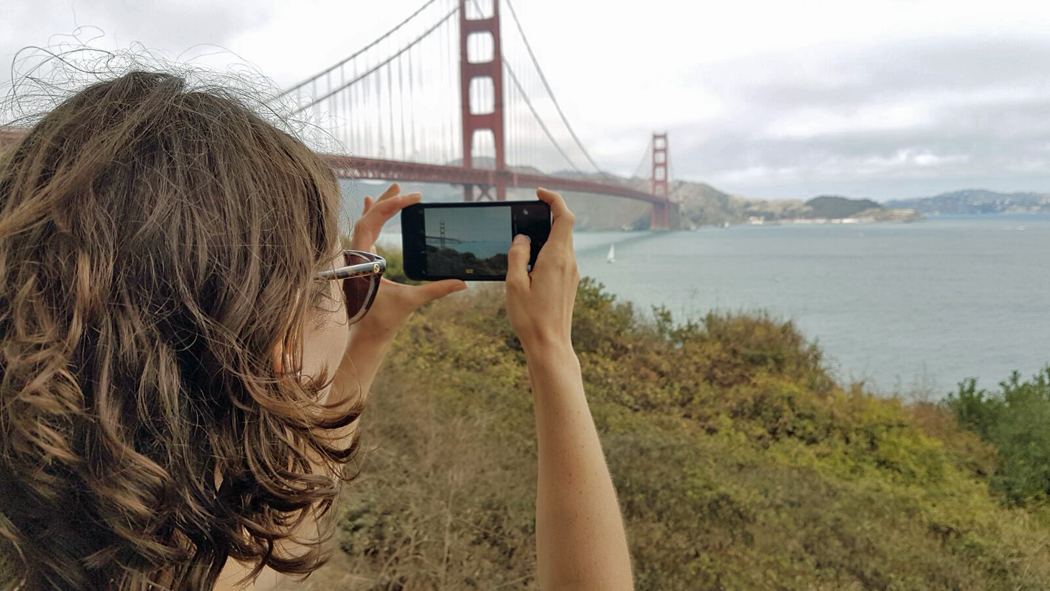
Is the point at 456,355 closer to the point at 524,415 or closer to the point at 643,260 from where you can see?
the point at 524,415

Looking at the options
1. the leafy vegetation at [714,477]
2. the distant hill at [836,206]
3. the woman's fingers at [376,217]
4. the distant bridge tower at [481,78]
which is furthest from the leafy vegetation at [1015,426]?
the distant bridge tower at [481,78]

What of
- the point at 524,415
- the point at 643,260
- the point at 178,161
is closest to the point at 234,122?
the point at 178,161

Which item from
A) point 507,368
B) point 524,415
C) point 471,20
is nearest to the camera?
point 524,415

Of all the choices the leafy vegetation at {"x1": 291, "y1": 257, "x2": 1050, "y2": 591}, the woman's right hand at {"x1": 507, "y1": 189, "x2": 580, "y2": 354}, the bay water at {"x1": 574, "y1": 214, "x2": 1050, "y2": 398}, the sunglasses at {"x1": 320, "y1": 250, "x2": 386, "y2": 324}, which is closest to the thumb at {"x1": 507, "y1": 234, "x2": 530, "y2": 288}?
the woman's right hand at {"x1": 507, "y1": 189, "x2": 580, "y2": 354}

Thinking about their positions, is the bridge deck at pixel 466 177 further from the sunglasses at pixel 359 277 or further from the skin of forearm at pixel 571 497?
the skin of forearm at pixel 571 497

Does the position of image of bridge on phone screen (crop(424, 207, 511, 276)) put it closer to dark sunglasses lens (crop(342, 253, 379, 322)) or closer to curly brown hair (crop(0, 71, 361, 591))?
dark sunglasses lens (crop(342, 253, 379, 322))

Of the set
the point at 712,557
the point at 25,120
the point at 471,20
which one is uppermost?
the point at 471,20

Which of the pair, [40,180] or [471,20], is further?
[471,20]
